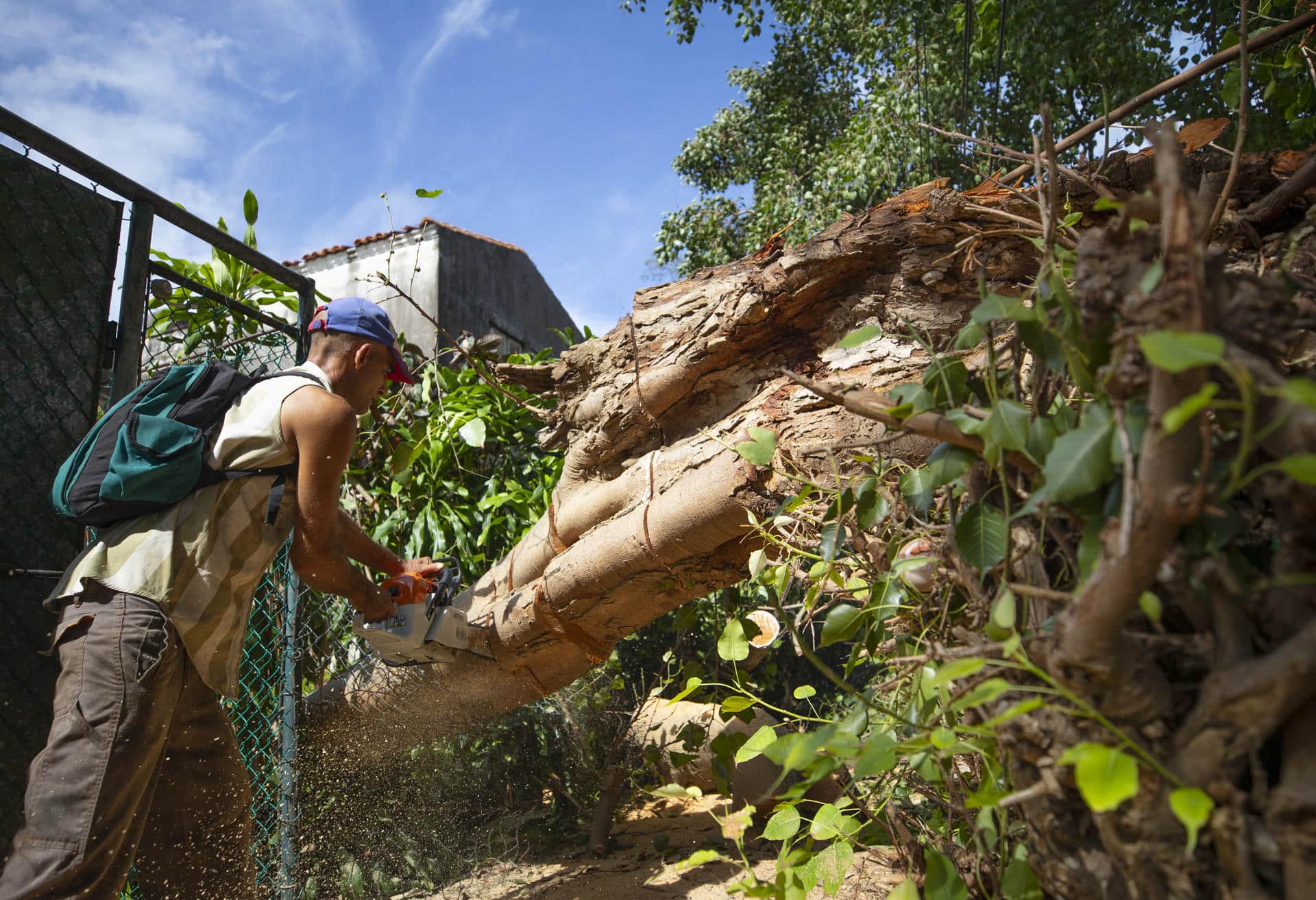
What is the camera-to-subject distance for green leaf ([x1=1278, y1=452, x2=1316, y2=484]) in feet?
1.86

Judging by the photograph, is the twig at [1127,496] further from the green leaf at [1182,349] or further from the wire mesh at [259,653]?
the wire mesh at [259,653]

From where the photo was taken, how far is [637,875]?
10.3 feet

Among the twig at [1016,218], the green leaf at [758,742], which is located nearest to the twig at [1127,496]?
the twig at [1016,218]

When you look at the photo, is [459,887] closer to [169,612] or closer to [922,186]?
[169,612]

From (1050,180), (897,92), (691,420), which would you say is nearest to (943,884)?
(1050,180)

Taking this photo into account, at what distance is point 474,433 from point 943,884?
3.12m

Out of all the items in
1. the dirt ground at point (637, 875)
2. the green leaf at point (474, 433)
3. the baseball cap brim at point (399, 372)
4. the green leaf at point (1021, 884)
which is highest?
the baseball cap brim at point (399, 372)

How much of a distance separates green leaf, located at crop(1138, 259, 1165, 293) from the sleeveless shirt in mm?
2142

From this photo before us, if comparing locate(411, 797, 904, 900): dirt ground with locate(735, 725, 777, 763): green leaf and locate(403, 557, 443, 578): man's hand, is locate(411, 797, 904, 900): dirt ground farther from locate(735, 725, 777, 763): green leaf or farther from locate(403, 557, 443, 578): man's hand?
locate(735, 725, 777, 763): green leaf

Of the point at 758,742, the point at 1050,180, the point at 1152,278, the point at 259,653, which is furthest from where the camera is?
the point at 259,653

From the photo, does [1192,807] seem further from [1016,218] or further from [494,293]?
[494,293]

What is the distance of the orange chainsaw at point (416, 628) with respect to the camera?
2557 millimetres

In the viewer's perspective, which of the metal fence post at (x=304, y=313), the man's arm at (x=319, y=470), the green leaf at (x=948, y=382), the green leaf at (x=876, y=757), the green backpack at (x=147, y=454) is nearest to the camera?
the green leaf at (x=876, y=757)

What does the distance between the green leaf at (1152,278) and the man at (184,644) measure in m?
2.04
